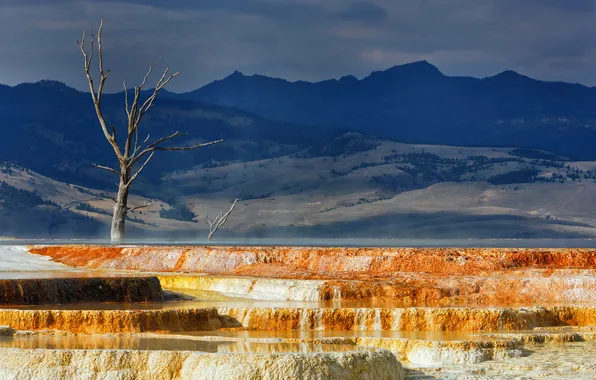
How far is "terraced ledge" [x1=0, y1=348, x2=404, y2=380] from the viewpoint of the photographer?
14.6 meters

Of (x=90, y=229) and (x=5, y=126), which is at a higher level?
(x=5, y=126)

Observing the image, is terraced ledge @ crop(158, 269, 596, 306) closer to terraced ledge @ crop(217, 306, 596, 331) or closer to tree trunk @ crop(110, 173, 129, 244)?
terraced ledge @ crop(217, 306, 596, 331)

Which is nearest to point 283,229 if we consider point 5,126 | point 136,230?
point 136,230

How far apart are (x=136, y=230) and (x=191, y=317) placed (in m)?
66.0

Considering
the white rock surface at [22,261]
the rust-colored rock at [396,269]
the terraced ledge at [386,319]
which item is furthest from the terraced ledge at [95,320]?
the white rock surface at [22,261]

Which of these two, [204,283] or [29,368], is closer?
[29,368]

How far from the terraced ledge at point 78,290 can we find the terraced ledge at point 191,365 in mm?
7293

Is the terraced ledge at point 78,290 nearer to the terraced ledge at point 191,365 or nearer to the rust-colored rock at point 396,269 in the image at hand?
the rust-colored rock at point 396,269

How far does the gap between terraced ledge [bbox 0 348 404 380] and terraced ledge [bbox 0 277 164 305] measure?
7293 millimetres

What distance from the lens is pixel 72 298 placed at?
23953mm

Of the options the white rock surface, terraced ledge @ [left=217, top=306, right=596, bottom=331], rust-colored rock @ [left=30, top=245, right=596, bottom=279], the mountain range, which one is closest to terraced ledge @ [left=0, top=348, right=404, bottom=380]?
terraced ledge @ [left=217, top=306, right=596, bottom=331]

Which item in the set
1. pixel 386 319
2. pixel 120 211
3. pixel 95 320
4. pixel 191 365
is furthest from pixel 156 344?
pixel 120 211

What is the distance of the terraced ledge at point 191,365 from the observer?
47.8 ft

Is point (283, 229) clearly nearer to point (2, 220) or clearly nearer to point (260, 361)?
point (2, 220)
